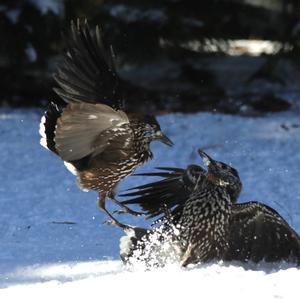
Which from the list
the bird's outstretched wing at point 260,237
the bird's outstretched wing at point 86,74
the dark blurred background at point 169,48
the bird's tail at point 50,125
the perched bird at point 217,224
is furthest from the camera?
the dark blurred background at point 169,48

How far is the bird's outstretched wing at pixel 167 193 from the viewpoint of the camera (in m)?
6.20

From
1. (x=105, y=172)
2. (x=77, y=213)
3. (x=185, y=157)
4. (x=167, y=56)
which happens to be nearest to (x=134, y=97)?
(x=167, y=56)

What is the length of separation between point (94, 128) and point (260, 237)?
123 cm

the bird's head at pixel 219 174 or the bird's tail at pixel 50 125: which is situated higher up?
the bird's head at pixel 219 174

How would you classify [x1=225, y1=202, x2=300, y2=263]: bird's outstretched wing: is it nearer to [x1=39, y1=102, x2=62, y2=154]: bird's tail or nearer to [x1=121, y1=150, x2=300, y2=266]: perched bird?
[x1=121, y1=150, x2=300, y2=266]: perched bird

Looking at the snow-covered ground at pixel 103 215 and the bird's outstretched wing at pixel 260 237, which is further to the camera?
the bird's outstretched wing at pixel 260 237

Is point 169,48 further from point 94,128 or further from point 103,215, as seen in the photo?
point 94,128

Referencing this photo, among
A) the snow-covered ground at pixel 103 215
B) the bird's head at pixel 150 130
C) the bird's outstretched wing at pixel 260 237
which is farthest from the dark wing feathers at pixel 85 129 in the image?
the bird's outstretched wing at pixel 260 237

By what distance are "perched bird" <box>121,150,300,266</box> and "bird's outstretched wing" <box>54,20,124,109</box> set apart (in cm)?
71

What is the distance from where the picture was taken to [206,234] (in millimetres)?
5738

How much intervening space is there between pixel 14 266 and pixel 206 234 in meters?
1.19

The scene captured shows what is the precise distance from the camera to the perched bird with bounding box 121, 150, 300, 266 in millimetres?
5750

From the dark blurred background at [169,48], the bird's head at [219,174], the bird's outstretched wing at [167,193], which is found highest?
the bird's head at [219,174]

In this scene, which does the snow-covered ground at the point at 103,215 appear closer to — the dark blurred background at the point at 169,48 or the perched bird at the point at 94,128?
the perched bird at the point at 94,128
